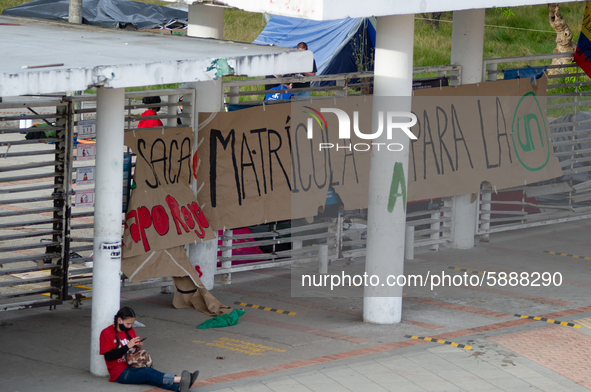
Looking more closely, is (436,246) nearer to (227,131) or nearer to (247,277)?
(247,277)

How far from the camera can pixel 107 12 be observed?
19.4m

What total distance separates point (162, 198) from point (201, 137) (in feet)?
3.02

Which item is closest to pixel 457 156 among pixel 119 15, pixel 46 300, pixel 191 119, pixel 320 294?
pixel 320 294

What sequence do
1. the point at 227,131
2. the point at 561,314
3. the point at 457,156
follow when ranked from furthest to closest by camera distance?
1. the point at 457,156
2. the point at 227,131
3. the point at 561,314

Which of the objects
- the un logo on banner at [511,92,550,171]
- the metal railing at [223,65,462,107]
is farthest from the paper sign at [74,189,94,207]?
the un logo on banner at [511,92,550,171]

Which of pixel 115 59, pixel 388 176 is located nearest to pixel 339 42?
pixel 388 176

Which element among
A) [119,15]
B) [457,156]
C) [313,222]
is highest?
[119,15]

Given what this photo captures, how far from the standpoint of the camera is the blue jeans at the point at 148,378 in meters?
6.68

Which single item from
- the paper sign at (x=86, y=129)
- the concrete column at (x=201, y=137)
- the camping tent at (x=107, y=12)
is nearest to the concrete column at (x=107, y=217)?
the paper sign at (x=86, y=129)

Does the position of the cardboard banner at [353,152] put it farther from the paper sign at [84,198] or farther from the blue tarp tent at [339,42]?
the blue tarp tent at [339,42]

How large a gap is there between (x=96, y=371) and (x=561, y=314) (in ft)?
16.6

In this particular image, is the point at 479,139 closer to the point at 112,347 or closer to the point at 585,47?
the point at 585,47

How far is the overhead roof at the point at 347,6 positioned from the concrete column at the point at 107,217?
1669mm

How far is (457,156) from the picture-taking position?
1195cm
